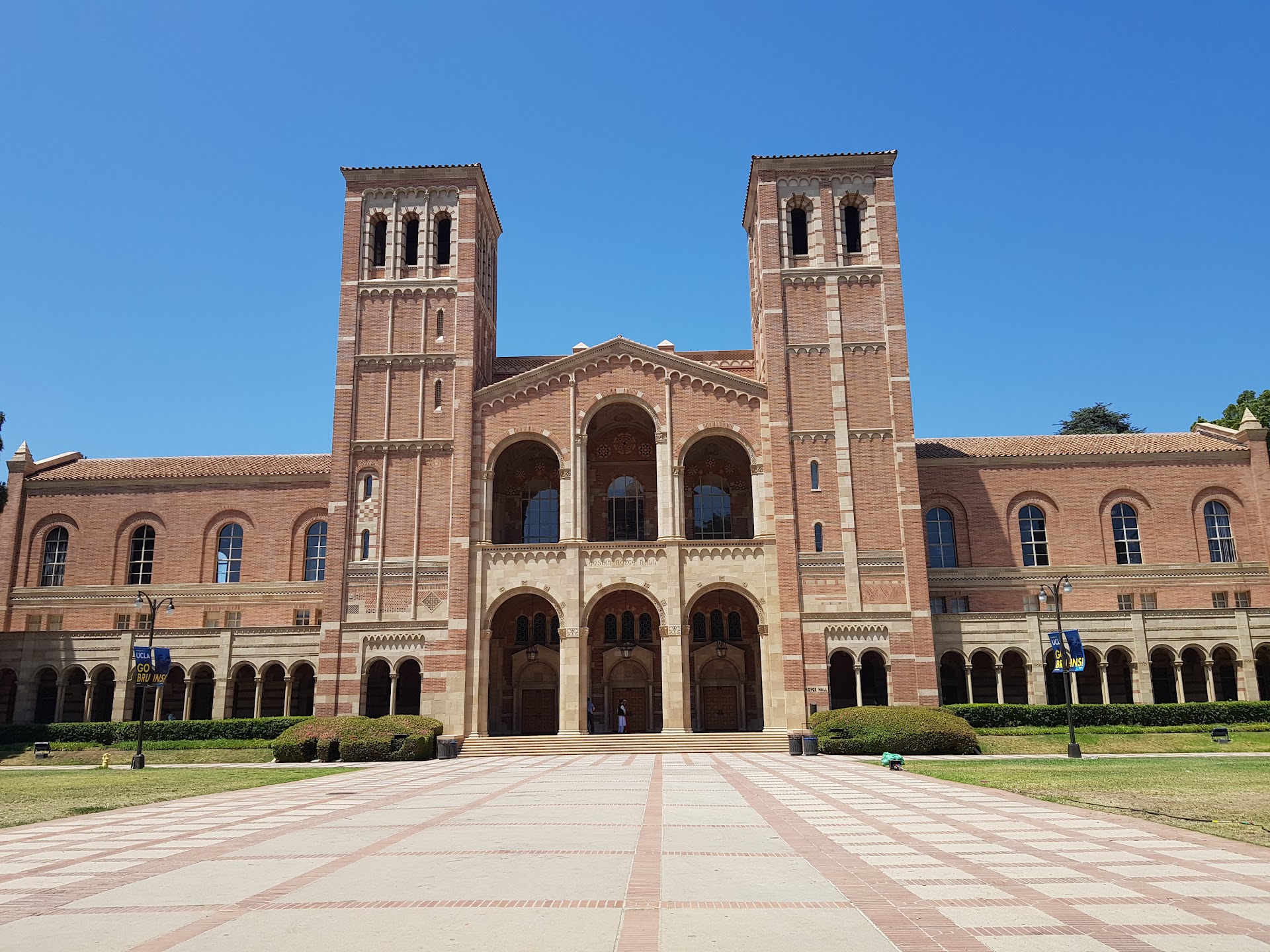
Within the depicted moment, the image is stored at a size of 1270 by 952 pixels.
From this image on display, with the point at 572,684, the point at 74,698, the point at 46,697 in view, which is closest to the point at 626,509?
the point at 572,684

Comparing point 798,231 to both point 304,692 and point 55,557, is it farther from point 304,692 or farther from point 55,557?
point 55,557

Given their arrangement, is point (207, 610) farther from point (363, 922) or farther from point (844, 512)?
point (363, 922)

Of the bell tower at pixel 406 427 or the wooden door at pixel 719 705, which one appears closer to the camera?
the bell tower at pixel 406 427

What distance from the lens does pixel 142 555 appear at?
49938mm

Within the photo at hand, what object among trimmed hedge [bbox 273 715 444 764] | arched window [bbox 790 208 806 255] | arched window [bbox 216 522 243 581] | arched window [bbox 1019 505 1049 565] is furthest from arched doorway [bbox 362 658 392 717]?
arched window [bbox 1019 505 1049 565]

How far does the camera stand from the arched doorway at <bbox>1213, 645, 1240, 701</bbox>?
4376 centimetres

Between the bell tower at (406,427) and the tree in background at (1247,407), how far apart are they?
141 feet

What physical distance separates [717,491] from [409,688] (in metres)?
17.5

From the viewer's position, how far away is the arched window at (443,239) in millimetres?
47656

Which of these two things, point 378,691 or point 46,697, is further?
point 46,697

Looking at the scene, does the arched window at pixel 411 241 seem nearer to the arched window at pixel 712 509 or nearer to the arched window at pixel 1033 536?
the arched window at pixel 712 509

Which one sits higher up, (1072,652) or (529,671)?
(1072,652)

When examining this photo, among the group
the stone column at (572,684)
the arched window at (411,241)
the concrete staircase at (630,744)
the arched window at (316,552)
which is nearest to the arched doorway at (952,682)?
the concrete staircase at (630,744)

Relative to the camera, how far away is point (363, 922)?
8266mm
